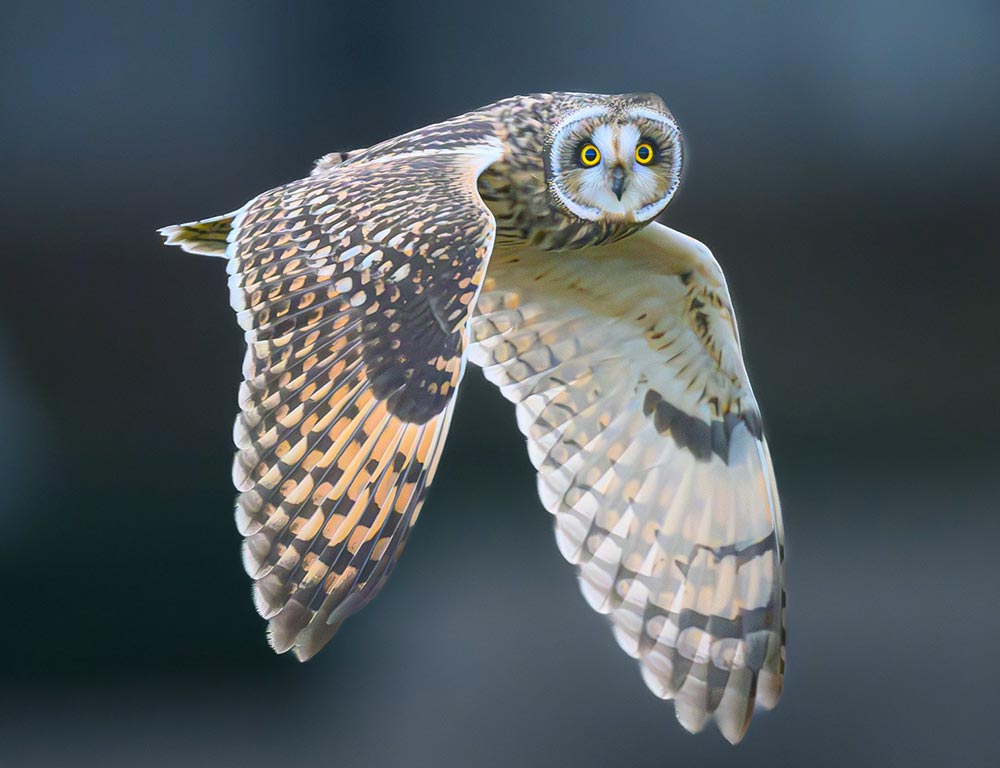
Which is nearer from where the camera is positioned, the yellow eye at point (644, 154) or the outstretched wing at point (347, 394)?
the outstretched wing at point (347, 394)

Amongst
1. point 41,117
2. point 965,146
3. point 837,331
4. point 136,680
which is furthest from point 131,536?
point 965,146

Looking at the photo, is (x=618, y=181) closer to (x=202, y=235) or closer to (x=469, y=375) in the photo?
(x=202, y=235)

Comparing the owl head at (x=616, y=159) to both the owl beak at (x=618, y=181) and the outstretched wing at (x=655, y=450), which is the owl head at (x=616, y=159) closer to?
the owl beak at (x=618, y=181)

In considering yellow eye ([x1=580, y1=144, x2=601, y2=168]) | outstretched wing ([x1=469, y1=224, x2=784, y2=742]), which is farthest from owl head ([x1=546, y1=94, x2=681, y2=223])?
outstretched wing ([x1=469, y1=224, x2=784, y2=742])

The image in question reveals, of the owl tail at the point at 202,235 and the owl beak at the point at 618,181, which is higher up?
the owl beak at the point at 618,181

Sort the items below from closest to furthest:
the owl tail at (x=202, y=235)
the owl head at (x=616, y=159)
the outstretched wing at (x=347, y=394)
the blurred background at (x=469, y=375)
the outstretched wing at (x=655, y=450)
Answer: the outstretched wing at (x=347, y=394)
the owl head at (x=616, y=159)
the owl tail at (x=202, y=235)
the outstretched wing at (x=655, y=450)
the blurred background at (x=469, y=375)

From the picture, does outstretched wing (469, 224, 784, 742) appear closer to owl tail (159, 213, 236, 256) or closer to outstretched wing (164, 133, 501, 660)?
owl tail (159, 213, 236, 256)

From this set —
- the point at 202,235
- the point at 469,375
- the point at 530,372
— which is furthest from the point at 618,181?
the point at 469,375

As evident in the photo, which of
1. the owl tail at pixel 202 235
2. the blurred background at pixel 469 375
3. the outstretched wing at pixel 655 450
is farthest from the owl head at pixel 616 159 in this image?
the blurred background at pixel 469 375
